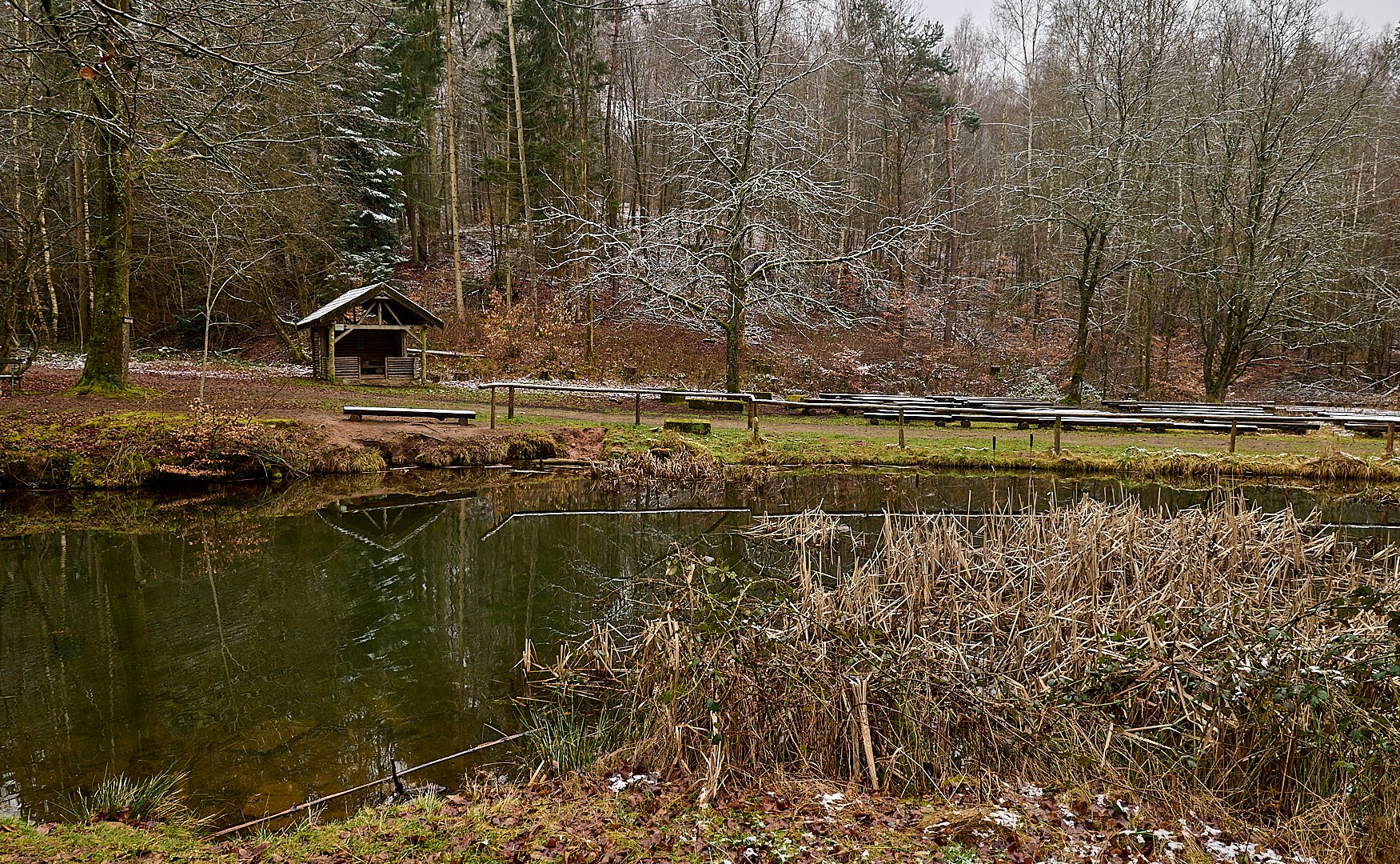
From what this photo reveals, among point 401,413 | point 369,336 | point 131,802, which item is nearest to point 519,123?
point 369,336

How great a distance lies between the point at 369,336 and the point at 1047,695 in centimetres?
2177

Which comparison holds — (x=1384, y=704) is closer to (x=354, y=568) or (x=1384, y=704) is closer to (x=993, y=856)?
(x=993, y=856)

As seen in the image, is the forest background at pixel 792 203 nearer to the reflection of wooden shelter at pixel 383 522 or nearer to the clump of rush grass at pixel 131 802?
the reflection of wooden shelter at pixel 383 522

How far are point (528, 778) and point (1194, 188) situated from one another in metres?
25.7

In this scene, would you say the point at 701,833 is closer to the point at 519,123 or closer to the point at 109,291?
the point at 109,291

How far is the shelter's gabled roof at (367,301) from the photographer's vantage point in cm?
2062

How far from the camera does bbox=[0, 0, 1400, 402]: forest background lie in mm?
17484

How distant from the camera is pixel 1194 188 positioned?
22906 mm

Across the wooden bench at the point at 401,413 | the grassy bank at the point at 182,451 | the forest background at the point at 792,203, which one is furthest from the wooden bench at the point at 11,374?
the wooden bench at the point at 401,413

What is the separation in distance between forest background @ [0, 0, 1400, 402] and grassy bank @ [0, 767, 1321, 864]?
10.1 meters

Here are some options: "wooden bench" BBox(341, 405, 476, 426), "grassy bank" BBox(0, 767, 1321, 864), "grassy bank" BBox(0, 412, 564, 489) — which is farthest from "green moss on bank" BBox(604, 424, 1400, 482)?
"grassy bank" BBox(0, 767, 1321, 864)

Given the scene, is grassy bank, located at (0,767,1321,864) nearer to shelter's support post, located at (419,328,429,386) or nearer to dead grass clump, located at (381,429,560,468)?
dead grass clump, located at (381,429,560,468)

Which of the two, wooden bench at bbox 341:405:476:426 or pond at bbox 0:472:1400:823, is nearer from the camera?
pond at bbox 0:472:1400:823

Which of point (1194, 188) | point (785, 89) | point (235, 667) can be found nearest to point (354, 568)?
point (235, 667)
